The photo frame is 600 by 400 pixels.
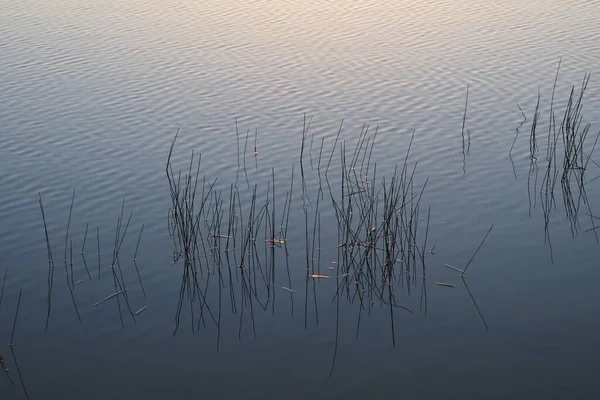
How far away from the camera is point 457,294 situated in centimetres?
514

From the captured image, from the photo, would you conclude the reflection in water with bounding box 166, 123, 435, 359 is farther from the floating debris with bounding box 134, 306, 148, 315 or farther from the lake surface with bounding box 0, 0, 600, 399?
the floating debris with bounding box 134, 306, 148, 315

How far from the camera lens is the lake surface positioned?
14.6 ft

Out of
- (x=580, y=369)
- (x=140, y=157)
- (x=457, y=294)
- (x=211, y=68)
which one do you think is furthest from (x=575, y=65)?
(x=580, y=369)

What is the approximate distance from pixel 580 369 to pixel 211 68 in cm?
A: 781

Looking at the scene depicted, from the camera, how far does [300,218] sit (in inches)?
251

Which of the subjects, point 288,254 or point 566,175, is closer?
point 288,254

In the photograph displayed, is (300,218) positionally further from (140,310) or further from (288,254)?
(140,310)

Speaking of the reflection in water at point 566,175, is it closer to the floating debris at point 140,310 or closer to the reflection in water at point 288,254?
the reflection in water at point 288,254

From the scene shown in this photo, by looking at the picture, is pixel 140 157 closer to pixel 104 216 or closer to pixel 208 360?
pixel 104 216

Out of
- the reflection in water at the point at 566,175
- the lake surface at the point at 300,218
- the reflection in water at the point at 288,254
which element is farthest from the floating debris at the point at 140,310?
the reflection in water at the point at 566,175

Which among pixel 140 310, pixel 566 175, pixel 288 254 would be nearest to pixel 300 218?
pixel 288 254

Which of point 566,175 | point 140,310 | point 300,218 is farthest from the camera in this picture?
point 566,175

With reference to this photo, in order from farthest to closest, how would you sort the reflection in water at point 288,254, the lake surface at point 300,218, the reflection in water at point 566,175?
the reflection in water at point 566,175
the reflection in water at point 288,254
the lake surface at point 300,218

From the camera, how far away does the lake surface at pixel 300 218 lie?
4465 mm
